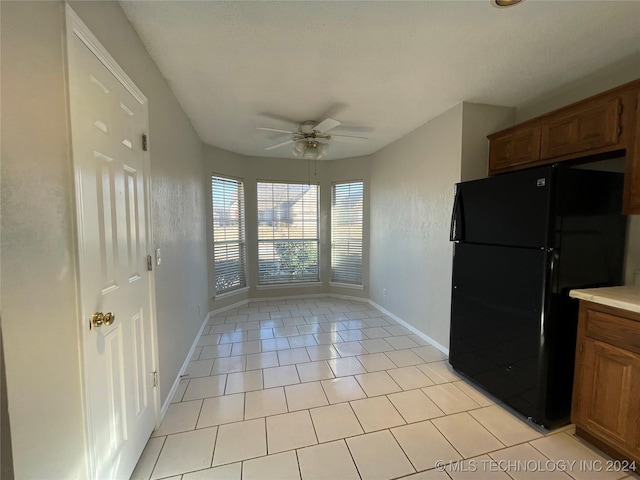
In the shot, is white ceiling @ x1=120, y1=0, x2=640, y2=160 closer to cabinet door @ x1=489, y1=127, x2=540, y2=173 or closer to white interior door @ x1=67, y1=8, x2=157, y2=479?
cabinet door @ x1=489, y1=127, x2=540, y2=173

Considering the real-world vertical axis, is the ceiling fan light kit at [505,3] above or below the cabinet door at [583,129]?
above

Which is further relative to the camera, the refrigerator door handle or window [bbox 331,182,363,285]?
window [bbox 331,182,363,285]

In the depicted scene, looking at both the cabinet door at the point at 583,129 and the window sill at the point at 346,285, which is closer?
the cabinet door at the point at 583,129

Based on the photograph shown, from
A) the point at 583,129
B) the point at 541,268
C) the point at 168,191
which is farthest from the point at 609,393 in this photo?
the point at 168,191

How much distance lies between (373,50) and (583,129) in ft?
5.20

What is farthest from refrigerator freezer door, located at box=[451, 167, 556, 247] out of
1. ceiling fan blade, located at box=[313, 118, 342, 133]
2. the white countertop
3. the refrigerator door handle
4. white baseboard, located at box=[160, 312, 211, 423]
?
white baseboard, located at box=[160, 312, 211, 423]

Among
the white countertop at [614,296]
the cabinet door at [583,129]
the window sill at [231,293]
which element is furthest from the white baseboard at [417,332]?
the window sill at [231,293]

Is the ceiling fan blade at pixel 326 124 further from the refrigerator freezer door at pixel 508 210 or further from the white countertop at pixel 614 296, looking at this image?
the white countertop at pixel 614 296

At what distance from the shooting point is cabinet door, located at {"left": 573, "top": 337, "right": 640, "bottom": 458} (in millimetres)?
1415

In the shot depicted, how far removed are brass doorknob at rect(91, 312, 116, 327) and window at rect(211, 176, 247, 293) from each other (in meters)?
2.89

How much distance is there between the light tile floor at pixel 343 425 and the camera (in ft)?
4.88

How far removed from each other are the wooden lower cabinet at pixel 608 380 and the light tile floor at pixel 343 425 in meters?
0.16

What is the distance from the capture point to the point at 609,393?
59.8 inches

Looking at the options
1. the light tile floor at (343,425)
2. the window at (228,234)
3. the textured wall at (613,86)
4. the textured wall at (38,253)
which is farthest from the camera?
the window at (228,234)
